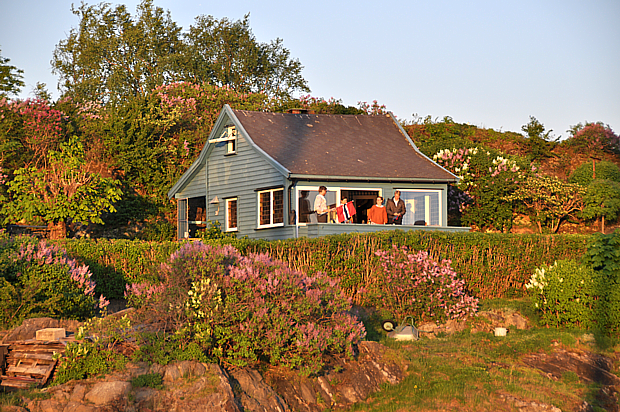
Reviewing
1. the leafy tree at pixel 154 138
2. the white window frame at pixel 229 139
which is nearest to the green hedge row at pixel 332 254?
the white window frame at pixel 229 139

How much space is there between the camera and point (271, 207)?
23266 millimetres

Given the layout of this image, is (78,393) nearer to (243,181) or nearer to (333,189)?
(333,189)

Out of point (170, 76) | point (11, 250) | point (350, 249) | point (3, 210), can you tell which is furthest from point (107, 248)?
point (170, 76)

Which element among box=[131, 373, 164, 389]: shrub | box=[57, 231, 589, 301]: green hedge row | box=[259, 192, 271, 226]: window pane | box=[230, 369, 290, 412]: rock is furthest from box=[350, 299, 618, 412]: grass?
box=[259, 192, 271, 226]: window pane

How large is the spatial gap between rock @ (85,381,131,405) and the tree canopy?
35056 mm

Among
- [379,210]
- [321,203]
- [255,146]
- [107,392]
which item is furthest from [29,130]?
[107,392]

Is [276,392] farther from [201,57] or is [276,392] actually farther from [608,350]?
[201,57]

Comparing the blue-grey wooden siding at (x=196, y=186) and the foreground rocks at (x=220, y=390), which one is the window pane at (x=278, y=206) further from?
the foreground rocks at (x=220, y=390)

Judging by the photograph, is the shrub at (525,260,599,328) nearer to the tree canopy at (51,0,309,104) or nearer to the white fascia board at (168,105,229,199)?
the white fascia board at (168,105,229,199)

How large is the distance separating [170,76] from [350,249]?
106ft

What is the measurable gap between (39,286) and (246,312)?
4.22 meters

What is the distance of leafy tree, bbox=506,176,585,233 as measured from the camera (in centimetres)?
2781

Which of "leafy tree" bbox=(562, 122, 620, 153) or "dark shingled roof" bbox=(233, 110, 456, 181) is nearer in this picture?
"dark shingled roof" bbox=(233, 110, 456, 181)

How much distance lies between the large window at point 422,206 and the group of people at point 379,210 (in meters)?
1.80
